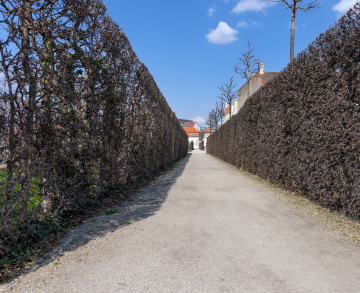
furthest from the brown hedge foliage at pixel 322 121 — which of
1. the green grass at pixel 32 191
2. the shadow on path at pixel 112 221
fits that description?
the green grass at pixel 32 191

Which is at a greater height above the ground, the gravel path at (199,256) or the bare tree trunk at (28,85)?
the bare tree trunk at (28,85)

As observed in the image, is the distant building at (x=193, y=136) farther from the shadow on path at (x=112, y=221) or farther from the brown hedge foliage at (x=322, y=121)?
the shadow on path at (x=112, y=221)

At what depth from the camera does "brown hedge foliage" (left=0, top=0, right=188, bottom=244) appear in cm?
268

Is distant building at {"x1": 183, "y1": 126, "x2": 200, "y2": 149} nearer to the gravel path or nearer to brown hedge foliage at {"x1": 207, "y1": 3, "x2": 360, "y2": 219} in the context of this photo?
brown hedge foliage at {"x1": 207, "y1": 3, "x2": 360, "y2": 219}

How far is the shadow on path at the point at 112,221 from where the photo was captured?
2927mm

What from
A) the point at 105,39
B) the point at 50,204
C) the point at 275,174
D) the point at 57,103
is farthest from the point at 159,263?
the point at 275,174

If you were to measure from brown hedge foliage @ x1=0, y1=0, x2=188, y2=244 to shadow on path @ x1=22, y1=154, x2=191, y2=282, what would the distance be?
0.42m

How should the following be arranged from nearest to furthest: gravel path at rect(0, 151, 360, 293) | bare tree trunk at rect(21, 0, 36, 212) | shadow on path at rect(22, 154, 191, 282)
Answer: gravel path at rect(0, 151, 360, 293)
bare tree trunk at rect(21, 0, 36, 212)
shadow on path at rect(22, 154, 191, 282)

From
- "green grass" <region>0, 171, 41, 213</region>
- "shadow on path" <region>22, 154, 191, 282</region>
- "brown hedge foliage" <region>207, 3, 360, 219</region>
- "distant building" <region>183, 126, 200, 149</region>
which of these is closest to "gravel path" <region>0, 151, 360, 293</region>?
"shadow on path" <region>22, 154, 191, 282</region>

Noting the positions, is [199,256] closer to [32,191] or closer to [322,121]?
[32,191]

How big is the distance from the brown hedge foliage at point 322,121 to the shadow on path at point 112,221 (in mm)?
3399

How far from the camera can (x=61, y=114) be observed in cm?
344

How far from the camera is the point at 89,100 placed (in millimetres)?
4289

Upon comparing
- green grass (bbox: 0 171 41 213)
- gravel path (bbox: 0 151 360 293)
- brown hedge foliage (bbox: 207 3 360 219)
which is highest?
brown hedge foliage (bbox: 207 3 360 219)
